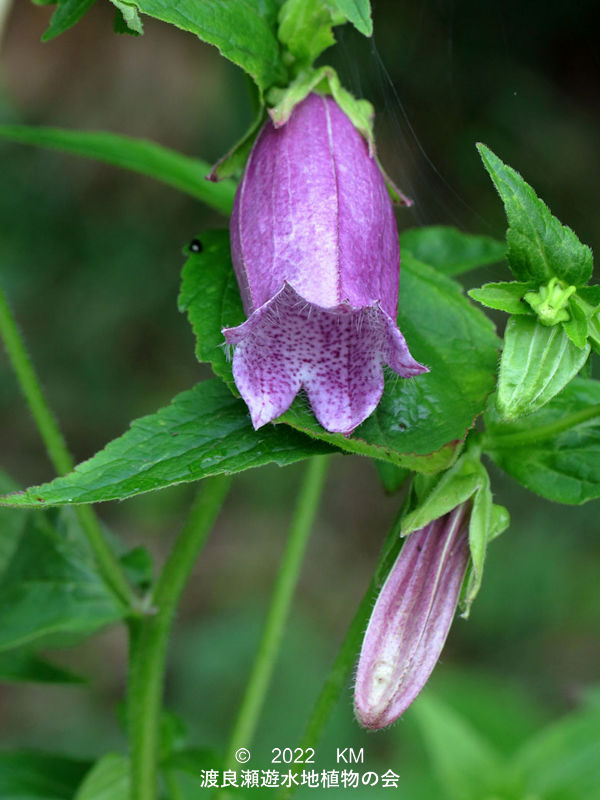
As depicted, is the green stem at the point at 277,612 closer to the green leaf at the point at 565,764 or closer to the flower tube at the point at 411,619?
the flower tube at the point at 411,619

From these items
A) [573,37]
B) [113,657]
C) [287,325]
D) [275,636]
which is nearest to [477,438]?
[287,325]

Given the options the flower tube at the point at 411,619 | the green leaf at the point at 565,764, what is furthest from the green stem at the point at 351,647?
the green leaf at the point at 565,764

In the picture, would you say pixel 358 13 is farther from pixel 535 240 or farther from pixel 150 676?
pixel 150 676

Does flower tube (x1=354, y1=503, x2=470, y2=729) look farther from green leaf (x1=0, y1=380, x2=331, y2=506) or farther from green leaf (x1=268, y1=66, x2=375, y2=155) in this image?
green leaf (x1=268, y1=66, x2=375, y2=155)

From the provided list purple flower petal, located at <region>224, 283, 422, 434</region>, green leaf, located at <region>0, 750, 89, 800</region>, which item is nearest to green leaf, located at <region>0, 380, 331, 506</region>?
purple flower petal, located at <region>224, 283, 422, 434</region>

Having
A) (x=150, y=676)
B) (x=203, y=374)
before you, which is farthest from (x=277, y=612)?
(x=203, y=374)

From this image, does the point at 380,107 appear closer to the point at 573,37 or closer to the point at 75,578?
the point at 75,578

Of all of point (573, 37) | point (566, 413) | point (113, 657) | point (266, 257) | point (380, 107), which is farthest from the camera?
point (113, 657)
